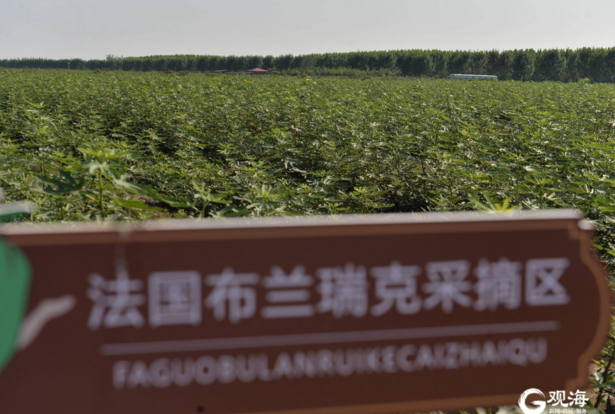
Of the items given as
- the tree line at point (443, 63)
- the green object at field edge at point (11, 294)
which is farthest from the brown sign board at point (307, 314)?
the tree line at point (443, 63)

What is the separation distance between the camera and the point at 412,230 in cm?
114

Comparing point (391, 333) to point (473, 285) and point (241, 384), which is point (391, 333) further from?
point (241, 384)

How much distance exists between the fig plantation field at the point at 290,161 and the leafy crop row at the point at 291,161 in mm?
20

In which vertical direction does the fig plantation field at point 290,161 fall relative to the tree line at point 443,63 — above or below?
below

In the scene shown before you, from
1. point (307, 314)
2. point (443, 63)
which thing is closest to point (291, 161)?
point (307, 314)

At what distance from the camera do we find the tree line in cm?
5684

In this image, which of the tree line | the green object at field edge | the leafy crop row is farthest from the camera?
the tree line

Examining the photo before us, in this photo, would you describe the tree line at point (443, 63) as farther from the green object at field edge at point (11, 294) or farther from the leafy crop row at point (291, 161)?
the green object at field edge at point (11, 294)

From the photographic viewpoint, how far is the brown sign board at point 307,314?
1.06 m

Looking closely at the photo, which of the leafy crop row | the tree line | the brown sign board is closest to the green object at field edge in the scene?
the brown sign board

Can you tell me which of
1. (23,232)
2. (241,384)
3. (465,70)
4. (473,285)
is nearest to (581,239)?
(473,285)

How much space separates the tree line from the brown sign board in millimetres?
46716

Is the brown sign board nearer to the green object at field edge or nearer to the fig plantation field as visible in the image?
the green object at field edge

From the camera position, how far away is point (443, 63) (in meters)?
62.1
